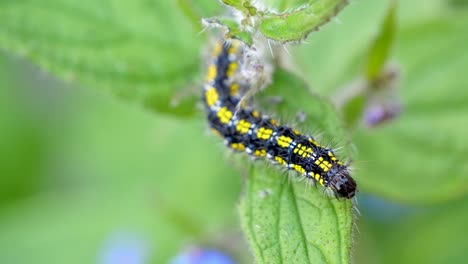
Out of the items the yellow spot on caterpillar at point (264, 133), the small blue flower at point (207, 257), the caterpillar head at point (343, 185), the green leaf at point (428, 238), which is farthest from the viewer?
the green leaf at point (428, 238)

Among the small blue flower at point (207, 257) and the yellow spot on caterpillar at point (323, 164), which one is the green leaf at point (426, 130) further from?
the yellow spot on caterpillar at point (323, 164)

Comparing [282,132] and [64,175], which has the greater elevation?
[64,175]

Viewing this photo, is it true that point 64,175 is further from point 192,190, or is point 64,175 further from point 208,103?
point 208,103

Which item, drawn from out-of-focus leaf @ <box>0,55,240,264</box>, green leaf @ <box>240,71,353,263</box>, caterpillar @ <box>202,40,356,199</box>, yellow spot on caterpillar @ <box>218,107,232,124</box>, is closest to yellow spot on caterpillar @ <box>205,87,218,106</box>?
caterpillar @ <box>202,40,356,199</box>

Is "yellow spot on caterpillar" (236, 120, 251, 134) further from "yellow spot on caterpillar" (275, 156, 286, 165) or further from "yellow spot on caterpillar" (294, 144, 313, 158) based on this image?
"yellow spot on caterpillar" (294, 144, 313, 158)

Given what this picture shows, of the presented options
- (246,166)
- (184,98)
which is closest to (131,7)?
(184,98)

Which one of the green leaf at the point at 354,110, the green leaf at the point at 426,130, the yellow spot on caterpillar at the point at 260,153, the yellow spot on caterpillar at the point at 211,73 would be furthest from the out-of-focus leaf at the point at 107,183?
the yellow spot on caterpillar at the point at 260,153
